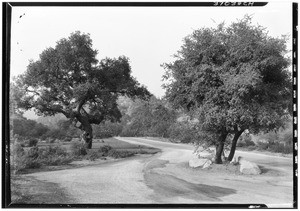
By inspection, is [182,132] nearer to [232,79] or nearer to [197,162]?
[197,162]

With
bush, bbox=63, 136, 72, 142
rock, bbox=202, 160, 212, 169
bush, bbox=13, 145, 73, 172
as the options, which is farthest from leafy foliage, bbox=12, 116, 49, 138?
rock, bbox=202, 160, 212, 169

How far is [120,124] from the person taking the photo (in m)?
10.4

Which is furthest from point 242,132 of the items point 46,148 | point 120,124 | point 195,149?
point 46,148

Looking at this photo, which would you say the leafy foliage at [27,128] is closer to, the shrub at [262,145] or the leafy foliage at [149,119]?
the leafy foliage at [149,119]

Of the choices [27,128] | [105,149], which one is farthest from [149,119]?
[27,128]

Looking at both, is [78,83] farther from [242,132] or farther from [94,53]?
[242,132]

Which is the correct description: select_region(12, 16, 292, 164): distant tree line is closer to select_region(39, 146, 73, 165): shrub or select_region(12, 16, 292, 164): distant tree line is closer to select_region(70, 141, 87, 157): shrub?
select_region(70, 141, 87, 157): shrub

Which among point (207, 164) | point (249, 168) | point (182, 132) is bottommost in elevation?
point (249, 168)

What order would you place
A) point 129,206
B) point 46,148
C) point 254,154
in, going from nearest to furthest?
point 129,206, point 46,148, point 254,154

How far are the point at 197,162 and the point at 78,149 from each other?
4520 mm

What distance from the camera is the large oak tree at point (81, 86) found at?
9.98 meters

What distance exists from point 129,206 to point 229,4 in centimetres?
717

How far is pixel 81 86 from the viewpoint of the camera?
1019cm

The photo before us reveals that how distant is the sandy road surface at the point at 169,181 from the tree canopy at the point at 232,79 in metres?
1.30
